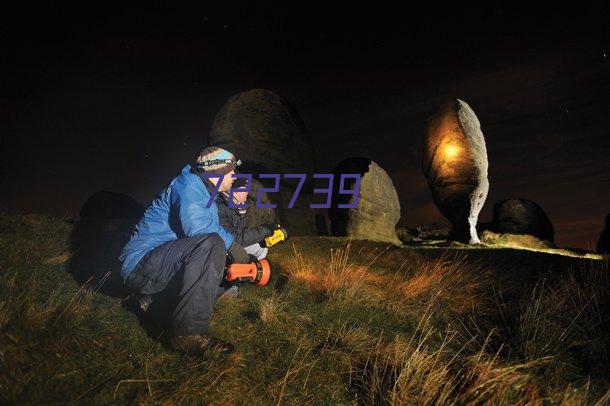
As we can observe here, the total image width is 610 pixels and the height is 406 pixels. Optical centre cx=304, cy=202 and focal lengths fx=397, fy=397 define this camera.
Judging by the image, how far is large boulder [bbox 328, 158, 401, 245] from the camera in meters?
13.6

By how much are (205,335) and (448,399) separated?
6.64 ft

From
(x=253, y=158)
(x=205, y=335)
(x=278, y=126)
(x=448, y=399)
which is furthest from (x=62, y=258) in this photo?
(x=278, y=126)

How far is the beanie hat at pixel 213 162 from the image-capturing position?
13.0 ft

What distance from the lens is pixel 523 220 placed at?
712 inches

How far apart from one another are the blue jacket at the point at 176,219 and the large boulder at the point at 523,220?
17.3 metres

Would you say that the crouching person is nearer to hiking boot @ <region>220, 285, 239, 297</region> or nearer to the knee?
the knee

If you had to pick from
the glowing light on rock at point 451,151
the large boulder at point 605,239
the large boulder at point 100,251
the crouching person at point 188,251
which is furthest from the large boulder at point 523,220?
the crouching person at point 188,251

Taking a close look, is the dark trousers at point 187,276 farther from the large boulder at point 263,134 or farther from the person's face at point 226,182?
the large boulder at point 263,134

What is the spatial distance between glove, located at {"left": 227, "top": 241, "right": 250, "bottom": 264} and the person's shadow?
0.85 meters

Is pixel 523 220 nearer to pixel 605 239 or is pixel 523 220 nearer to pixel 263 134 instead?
pixel 605 239

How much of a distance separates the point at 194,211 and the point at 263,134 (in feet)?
33.0

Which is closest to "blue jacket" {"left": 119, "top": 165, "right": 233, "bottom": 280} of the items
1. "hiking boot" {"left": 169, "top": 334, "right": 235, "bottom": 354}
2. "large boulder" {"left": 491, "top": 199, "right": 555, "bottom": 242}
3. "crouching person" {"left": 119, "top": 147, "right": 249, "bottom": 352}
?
"crouching person" {"left": 119, "top": 147, "right": 249, "bottom": 352}

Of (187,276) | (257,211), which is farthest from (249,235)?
(257,211)

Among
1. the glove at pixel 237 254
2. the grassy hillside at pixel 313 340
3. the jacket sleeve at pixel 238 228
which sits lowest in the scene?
the grassy hillside at pixel 313 340
